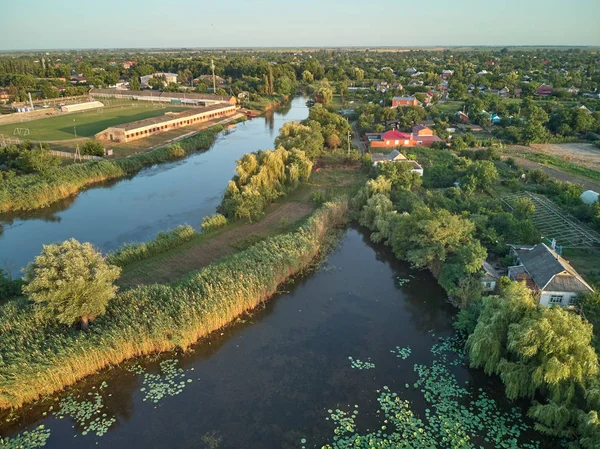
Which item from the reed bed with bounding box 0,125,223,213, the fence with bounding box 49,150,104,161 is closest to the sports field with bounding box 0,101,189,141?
the fence with bounding box 49,150,104,161

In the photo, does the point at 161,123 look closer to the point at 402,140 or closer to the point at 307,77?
the point at 402,140

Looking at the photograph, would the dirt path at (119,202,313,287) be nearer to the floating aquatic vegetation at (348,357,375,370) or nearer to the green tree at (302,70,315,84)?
the floating aquatic vegetation at (348,357,375,370)

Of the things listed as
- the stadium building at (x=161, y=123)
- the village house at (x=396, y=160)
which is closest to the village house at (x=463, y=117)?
the village house at (x=396, y=160)

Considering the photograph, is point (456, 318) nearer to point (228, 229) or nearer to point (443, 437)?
point (443, 437)

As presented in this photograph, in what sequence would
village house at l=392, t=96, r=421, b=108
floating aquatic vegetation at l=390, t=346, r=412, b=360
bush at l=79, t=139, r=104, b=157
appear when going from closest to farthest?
1. floating aquatic vegetation at l=390, t=346, r=412, b=360
2. bush at l=79, t=139, r=104, b=157
3. village house at l=392, t=96, r=421, b=108

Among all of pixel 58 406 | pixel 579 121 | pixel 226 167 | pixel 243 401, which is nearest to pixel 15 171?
pixel 226 167

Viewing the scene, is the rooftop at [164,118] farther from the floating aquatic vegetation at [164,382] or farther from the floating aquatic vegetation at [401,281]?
the floating aquatic vegetation at [164,382]

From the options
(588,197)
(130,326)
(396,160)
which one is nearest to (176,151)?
(396,160)
